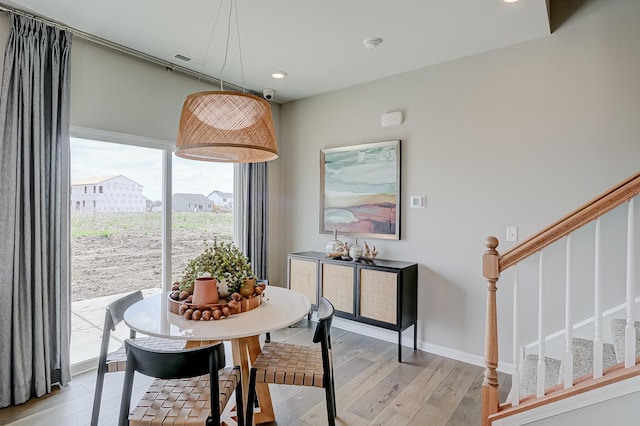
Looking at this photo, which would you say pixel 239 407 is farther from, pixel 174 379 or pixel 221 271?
pixel 221 271

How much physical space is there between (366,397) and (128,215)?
2553mm

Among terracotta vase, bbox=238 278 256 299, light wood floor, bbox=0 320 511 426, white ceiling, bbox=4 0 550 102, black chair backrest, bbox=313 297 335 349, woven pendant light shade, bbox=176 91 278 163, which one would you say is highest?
white ceiling, bbox=4 0 550 102

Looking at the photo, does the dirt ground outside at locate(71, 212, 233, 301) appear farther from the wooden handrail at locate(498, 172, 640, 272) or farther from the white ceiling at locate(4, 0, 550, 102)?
the wooden handrail at locate(498, 172, 640, 272)

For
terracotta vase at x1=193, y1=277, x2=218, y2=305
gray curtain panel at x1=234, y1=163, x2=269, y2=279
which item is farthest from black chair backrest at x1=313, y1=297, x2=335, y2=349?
gray curtain panel at x1=234, y1=163, x2=269, y2=279

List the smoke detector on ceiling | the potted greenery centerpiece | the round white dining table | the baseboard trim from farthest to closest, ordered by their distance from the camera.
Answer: the baseboard trim → the smoke detector on ceiling → the potted greenery centerpiece → the round white dining table

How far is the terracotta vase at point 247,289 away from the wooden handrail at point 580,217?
143 cm

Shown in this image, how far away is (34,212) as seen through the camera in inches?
98.1

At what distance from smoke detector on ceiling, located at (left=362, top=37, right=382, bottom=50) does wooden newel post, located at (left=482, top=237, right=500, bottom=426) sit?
1.79 metres

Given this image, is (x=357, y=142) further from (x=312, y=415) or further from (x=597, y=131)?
(x=312, y=415)

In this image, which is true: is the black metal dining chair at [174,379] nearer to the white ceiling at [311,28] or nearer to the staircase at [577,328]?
the staircase at [577,328]

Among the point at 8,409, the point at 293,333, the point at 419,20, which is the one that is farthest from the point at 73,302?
the point at 419,20

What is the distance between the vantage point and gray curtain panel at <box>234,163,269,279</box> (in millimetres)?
4047

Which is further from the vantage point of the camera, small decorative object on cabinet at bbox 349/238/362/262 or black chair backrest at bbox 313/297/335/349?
small decorative object on cabinet at bbox 349/238/362/262

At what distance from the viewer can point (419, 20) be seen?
2.47 m
